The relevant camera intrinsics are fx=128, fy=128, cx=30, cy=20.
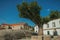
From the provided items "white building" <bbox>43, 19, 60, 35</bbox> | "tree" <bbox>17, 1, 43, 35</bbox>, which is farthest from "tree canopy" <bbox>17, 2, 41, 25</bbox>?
"white building" <bbox>43, 19, 60, 35</bbox>

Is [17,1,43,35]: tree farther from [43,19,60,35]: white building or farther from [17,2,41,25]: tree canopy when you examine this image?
[43,19,60,35]: white building

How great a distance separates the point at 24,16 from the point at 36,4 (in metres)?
3.66

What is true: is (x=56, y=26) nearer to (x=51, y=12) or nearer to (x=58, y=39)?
(x=51, y=12)

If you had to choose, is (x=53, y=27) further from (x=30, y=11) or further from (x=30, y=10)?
(x=30, y=10)

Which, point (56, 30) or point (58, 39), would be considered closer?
point (58, 39)

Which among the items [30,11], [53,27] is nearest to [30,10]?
[30,11]

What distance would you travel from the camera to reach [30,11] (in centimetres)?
2667

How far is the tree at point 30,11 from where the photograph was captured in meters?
25.8

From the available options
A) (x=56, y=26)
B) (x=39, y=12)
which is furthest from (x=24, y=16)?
(x=56, y=26)

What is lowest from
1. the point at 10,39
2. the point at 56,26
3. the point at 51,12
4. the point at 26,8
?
the point at 10,39

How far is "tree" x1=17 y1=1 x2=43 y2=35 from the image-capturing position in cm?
2576

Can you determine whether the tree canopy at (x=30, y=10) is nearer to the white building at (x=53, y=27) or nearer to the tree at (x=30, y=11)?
the tree at (x=30, y=11)

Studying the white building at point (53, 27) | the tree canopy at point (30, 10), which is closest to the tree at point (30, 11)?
the tree canopy at point (30, 10)

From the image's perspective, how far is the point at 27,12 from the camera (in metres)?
26.9
